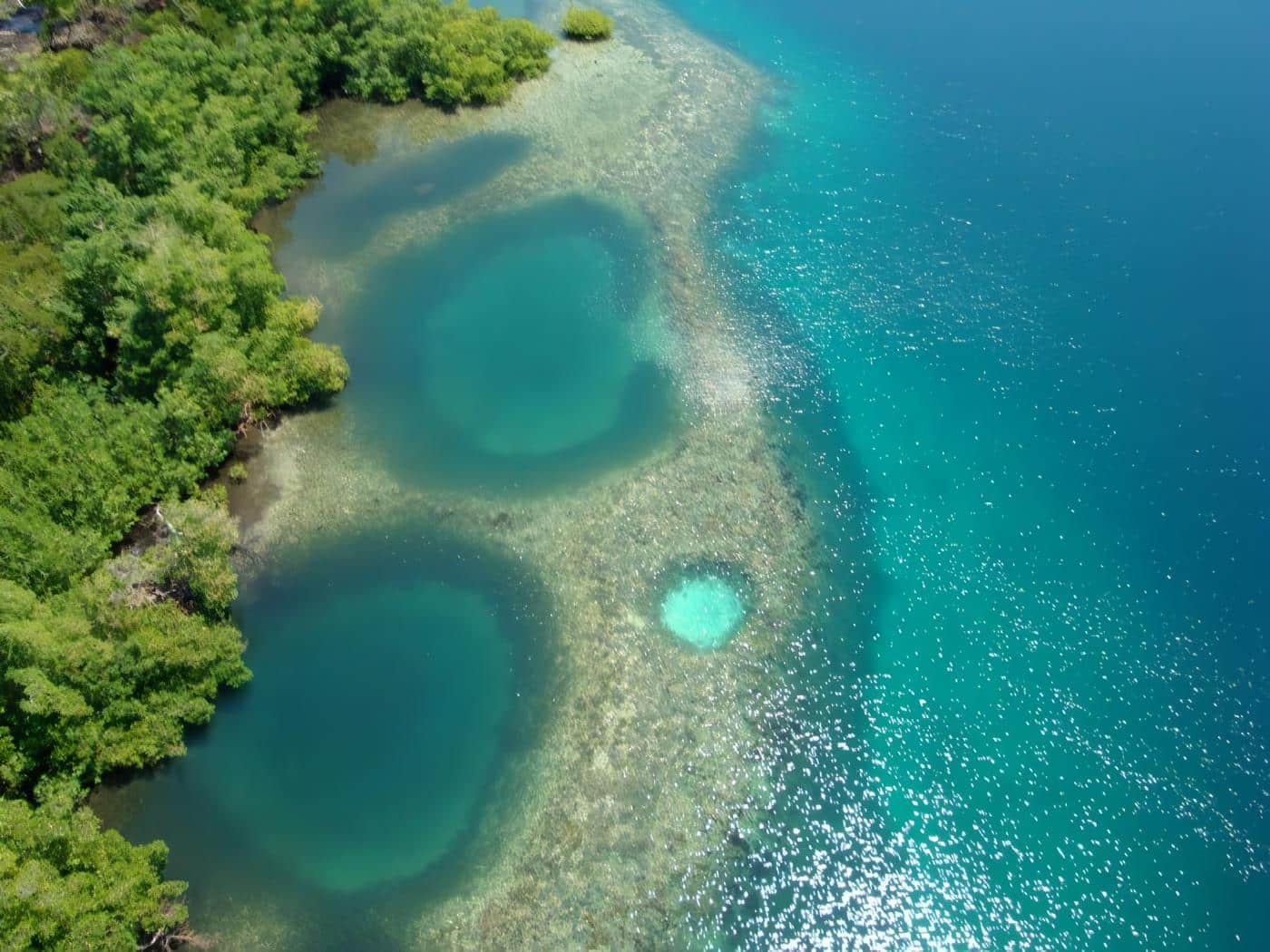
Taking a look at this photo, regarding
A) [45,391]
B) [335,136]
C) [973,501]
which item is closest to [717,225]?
[973,501]

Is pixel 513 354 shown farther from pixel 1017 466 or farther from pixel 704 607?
pixel 1017 466

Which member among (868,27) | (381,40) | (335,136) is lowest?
(335,136)

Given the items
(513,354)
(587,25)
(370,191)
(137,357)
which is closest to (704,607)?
(513,354)

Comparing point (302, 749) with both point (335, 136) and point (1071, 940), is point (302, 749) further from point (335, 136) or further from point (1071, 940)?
point (335, 136)

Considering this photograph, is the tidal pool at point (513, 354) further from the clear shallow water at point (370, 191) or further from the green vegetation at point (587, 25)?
the green vegetation at point (587, 25)

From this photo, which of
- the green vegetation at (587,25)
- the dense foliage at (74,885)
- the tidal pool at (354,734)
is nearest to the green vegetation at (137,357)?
the dense foliage at (74,885)

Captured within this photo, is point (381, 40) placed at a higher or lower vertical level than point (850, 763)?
higher
